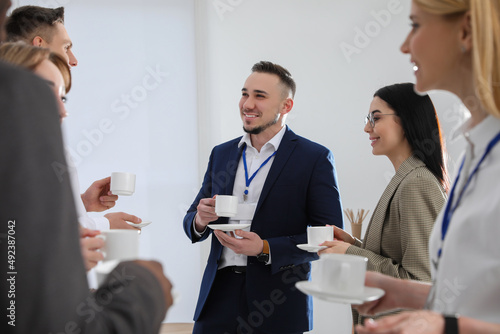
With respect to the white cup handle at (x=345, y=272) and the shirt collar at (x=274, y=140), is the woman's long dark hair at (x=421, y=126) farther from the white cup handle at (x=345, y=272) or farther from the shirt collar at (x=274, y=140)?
the white cup handle at (x=345, y=272)

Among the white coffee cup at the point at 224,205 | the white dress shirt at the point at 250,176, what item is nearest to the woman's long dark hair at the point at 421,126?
the white dress shirt at the point at 250,176

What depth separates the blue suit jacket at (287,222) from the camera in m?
2.57

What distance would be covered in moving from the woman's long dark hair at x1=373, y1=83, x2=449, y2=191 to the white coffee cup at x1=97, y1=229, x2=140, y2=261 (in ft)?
4.94

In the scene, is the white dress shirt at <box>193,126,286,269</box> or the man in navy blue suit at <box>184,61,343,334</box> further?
the white dress shirt at <box>193,126,286,269</box>

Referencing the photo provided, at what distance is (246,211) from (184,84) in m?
2.65

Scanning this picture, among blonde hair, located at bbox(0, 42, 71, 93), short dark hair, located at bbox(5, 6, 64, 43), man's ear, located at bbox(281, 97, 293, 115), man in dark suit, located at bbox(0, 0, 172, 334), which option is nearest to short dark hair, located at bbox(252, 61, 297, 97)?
man's ear, located at bbox(281, 97, 293, 115)

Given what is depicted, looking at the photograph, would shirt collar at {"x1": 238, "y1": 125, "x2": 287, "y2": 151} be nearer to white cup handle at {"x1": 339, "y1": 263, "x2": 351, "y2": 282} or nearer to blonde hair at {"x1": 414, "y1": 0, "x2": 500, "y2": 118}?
white cup handle at {"x1": 339, "y1": 263, "x2": 351, "y2": 282}

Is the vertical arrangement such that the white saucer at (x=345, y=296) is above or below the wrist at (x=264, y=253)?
above

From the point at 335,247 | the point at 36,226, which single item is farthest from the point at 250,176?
the point at 36,226

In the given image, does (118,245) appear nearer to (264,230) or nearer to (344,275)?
(344,275)

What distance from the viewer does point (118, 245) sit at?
1.17 metres

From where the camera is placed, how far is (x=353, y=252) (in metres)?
2.10

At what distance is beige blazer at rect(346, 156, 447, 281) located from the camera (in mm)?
1973

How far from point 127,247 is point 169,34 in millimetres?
4232
